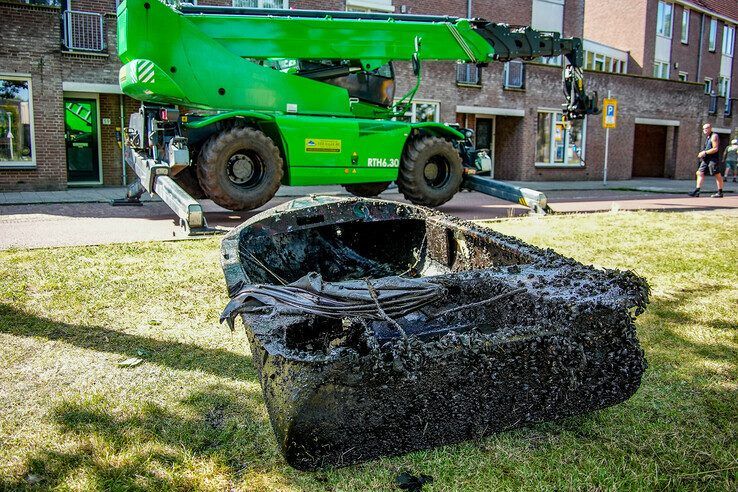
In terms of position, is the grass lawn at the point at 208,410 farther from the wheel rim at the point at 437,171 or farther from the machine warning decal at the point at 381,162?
the wheel rim at the point at 437,171

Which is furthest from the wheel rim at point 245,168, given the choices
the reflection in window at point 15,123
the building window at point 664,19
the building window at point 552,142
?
the building window at point 664,19

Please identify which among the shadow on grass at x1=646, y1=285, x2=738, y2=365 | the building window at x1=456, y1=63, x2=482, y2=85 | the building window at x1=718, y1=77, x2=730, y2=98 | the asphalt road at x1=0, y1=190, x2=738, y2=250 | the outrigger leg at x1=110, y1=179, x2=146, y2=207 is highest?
the building window at x1=718, y1=77, x2=730, y2=98

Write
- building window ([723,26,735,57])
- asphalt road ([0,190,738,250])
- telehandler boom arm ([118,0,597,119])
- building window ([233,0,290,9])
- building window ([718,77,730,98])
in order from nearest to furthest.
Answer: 1. asphalt road ([0,190,738,250])
2. telehandler boom arm ([118,0,597,119])
3. building window ([233,0,290,9])
4. building window ([723,26,735,57])
5. building window ([718,77,730,98])

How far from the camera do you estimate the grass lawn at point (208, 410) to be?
2.37 m

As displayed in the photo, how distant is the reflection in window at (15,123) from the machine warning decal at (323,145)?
29.2ft

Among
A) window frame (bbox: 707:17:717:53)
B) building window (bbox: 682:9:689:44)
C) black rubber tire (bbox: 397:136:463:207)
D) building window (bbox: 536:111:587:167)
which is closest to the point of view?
black rubber tire (bbox: 397:136:463:207)

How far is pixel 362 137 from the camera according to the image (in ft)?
34.1

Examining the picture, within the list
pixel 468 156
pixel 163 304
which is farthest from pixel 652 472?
pixel 468 156

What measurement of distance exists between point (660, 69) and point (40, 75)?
2857 centimetres

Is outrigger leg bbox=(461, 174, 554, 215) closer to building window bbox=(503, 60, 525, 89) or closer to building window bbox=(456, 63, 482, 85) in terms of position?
building window bbox=(456, 63, 482, 85)

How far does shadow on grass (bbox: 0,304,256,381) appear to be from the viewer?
11.7 feet

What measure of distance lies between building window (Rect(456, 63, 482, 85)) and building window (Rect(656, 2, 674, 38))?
14.3m

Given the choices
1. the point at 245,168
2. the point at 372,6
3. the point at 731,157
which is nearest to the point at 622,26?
the point at 731,157

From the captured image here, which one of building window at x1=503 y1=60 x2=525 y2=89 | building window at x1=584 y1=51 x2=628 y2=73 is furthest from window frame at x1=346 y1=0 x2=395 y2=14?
building window at x1=584 y1=51 x2=628 y2=73
